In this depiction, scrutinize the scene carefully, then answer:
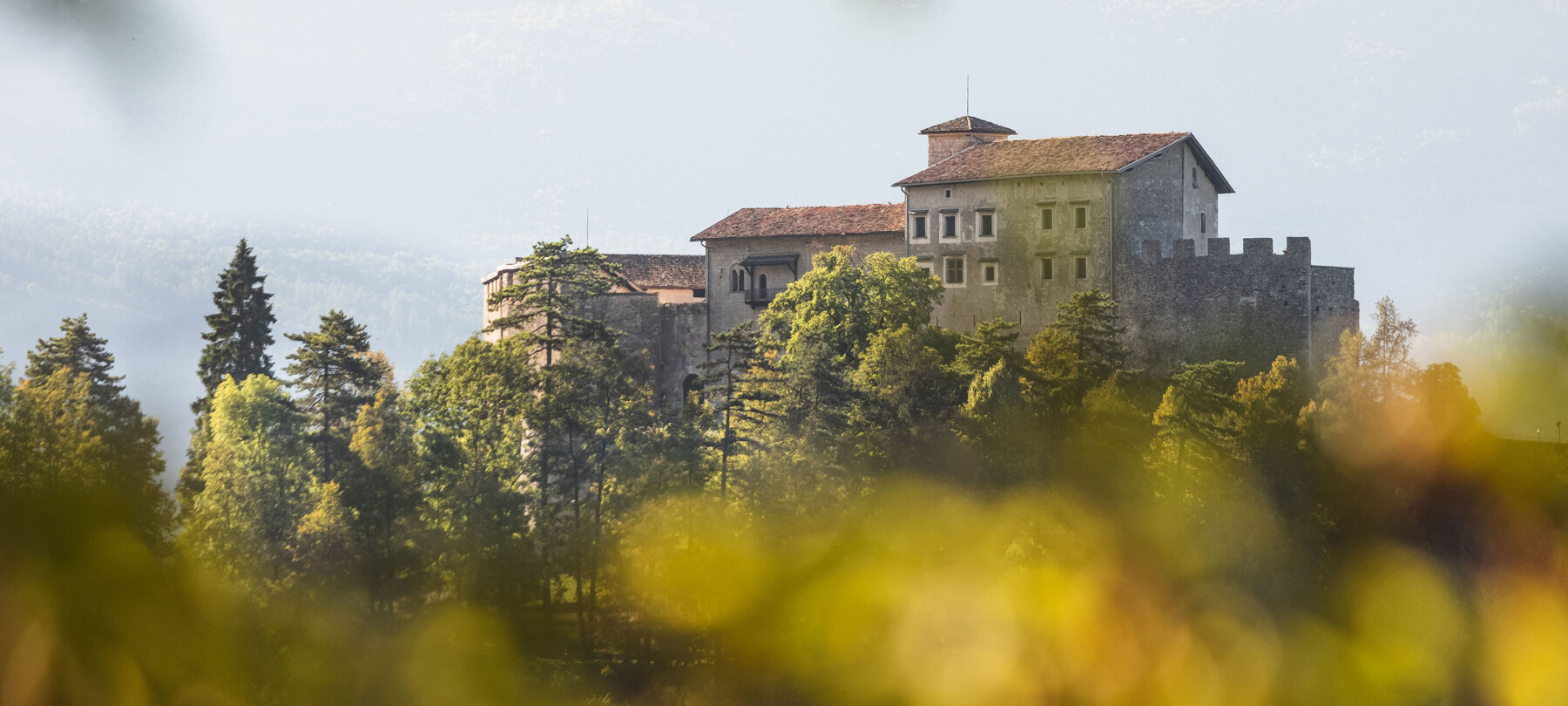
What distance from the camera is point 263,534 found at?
45.1m

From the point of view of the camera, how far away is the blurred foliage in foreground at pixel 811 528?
4097 cm

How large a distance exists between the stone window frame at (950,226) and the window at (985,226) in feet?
2.19

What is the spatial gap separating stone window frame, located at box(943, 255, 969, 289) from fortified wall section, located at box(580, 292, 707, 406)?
9.10 m

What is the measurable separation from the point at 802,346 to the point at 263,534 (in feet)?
54.2

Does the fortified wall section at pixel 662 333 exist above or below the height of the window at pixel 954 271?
below

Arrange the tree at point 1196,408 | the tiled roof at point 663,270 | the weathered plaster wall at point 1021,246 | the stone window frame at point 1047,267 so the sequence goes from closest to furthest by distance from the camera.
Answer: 1. the tree at point 1196,408
2. the weathered plaster wall at point 1021,246
3. the stone window frame at point 1047,267
4. the tiled roof at point 663,270

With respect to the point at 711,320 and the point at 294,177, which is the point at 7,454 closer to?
the point at 711,320

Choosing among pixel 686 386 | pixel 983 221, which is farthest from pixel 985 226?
pixel 686 386

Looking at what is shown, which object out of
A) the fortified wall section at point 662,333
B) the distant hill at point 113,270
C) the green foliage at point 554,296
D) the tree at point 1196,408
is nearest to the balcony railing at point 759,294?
the fortified wall section at point 662,333

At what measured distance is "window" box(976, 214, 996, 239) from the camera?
4772 centimetres

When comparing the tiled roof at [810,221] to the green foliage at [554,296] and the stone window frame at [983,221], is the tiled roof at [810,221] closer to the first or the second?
the stone window frame at [983,221]

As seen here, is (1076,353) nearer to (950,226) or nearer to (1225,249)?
(1225,249)

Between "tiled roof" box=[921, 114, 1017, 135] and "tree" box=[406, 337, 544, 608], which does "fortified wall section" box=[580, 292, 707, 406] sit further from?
"tiled roof" box=[921, 114, 1017, 135]

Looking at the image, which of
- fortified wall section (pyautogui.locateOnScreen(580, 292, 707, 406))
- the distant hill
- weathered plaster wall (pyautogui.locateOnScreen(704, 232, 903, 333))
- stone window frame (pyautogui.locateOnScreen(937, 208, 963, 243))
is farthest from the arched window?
the distant hill
